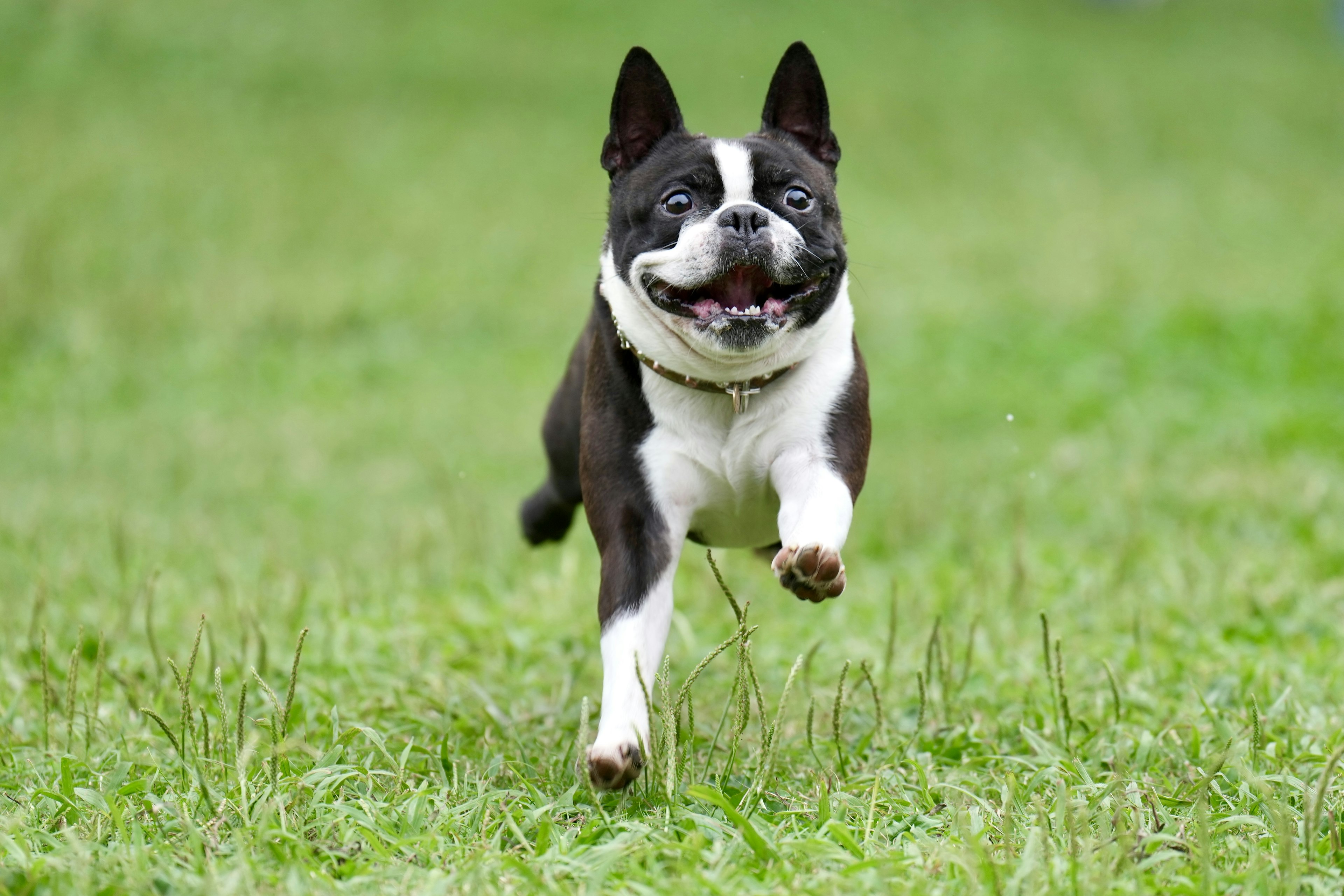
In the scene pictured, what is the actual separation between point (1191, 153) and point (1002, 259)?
19.4 ft

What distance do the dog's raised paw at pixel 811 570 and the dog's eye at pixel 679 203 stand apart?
2.87 feet

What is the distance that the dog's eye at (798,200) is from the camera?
11.0ft

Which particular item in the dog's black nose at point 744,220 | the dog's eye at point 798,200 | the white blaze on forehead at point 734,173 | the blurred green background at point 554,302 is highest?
the white blaze on forehead at point 734,173

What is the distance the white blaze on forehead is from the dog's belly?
0.67m

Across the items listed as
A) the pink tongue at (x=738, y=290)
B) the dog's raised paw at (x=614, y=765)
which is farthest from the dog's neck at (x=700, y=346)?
the dog's raised paw at (x=614, y=765)

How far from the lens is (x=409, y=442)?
1002 centimetres

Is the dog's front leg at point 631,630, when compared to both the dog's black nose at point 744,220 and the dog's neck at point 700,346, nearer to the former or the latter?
the dog's neck at point 700,346

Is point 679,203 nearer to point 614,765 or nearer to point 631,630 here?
point 631,630

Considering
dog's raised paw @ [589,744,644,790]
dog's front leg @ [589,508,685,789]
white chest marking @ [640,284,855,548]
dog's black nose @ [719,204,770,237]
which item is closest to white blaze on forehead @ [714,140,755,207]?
dog's black nose @ [719,204,770,237]

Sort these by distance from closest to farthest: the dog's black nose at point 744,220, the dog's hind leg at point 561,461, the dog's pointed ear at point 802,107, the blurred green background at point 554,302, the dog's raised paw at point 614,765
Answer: the dog's raised paw at point 614,765 → the dog's black nose at point 744,220 → the dog's pointed ear at point 802,107 → the dog's hind leg at point 561,461 → the blurred green background at point 554,302

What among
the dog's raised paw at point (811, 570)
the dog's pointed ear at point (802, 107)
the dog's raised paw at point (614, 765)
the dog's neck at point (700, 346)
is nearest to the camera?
the dog's raised paw at point (811, 570)

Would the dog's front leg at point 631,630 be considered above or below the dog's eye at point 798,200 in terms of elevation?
below

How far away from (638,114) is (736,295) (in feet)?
1.87

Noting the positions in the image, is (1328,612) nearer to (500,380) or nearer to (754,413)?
(754,413)
